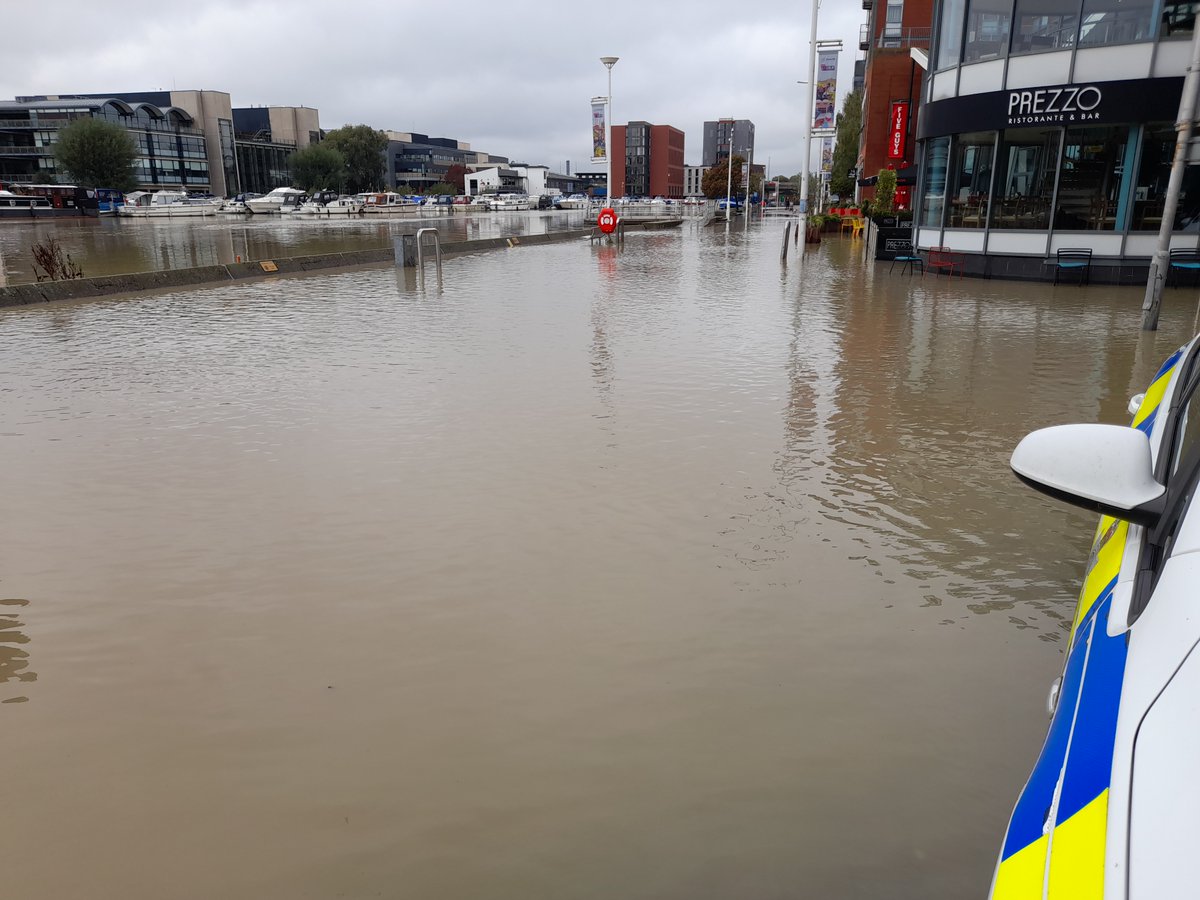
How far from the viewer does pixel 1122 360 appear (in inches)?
432

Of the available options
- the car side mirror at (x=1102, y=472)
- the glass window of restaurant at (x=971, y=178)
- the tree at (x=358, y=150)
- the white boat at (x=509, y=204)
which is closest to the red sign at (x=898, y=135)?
the glass window of restaurant at (x=971, y=178)

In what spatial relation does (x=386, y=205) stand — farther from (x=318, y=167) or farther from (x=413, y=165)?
(x=413, y=165)

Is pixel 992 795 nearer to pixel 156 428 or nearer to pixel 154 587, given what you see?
pixel 154 587

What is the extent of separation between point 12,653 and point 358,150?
13979 centimetres

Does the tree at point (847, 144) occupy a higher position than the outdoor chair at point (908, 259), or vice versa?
the tree at point (847, 144)

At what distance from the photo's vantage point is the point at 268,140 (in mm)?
149500

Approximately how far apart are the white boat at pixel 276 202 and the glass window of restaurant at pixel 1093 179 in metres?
85.8

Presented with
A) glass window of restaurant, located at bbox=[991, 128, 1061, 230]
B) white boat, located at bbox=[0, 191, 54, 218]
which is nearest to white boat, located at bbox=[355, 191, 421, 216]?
white boat, located at bbox=[0, 191, 54, 218]

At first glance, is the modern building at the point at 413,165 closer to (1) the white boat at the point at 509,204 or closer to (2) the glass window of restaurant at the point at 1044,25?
(1) the white boat at the point at 509,204

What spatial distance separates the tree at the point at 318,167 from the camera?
123 m

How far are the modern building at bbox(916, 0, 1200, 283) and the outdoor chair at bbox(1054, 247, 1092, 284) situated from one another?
0.28 meters

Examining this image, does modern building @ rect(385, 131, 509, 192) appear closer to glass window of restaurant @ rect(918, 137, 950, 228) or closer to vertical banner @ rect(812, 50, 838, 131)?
vertical banner @ rect(812, 50, 838, 131)

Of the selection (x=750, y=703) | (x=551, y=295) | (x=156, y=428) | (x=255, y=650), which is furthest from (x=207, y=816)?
(x=551, y=295)

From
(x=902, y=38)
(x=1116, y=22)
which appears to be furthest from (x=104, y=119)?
(x=1116, y=22)
